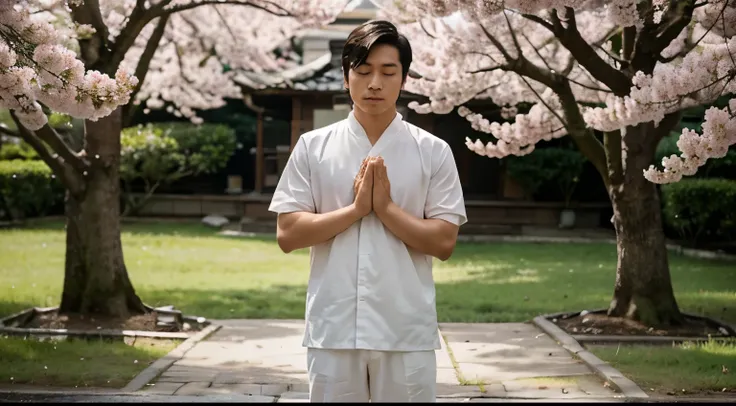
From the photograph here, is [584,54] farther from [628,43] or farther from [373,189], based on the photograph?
[373,189]

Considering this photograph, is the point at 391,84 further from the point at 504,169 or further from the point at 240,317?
the point at 504,169

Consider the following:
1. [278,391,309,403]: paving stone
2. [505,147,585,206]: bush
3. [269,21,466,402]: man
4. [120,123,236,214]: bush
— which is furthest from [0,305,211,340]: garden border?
[505,147,585,206]: bush

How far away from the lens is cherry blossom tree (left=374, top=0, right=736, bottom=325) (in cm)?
663

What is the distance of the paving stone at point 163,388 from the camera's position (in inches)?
247

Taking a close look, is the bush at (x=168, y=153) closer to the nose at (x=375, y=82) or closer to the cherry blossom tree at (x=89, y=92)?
the cherry blossom tree at (x=89, y=92)

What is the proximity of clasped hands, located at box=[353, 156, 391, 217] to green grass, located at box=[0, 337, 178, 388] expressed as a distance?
4.18 metres

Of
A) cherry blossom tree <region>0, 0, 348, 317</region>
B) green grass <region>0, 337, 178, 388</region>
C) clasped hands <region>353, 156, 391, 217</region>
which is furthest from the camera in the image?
green grass <region>0, 337, 178, 388</region>

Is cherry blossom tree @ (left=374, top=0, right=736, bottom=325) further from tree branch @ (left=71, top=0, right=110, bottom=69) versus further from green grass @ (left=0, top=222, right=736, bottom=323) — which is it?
tree branch @ (left=71, top=0, right=110, bottom=69)

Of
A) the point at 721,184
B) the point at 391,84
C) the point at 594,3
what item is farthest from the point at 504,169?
the point at 391,84

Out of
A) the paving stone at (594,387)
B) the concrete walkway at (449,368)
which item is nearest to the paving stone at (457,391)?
the concrete walkway at (449,368)

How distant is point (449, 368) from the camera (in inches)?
285

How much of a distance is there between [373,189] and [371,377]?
0.55 metres

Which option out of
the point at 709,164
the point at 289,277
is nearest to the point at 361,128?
the point at 289,277

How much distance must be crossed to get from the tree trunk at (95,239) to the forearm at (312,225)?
6.37m
